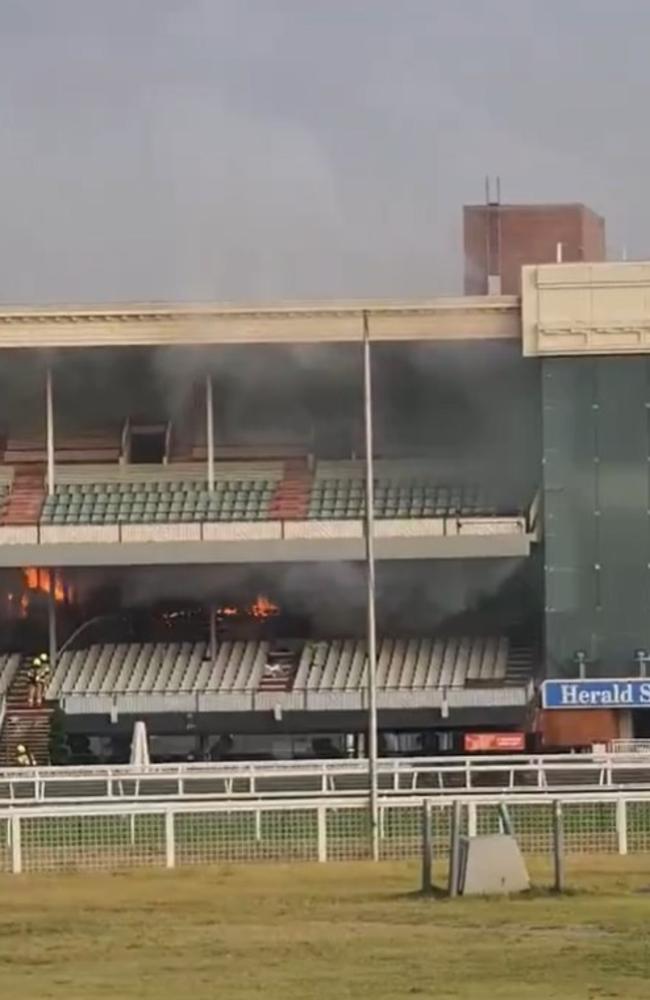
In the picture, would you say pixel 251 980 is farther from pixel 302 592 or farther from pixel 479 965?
pixel 302 592

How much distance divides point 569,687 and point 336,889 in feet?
77.4

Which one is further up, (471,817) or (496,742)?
(471,817)

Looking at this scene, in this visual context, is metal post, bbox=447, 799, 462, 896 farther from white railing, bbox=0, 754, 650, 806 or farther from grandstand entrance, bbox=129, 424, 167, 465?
grandstand entrance, bbox=129, 424, 167, 465

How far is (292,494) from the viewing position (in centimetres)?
5181

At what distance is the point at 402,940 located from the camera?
1817 centimetres

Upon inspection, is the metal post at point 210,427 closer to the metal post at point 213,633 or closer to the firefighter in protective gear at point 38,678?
the metal post at point 213,633

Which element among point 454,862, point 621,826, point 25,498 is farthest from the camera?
point 25,498

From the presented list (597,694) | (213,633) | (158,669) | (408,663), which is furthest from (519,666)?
(158,669)

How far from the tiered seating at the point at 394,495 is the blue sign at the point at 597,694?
448cm

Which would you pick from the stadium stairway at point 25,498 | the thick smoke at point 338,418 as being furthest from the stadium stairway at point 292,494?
the stadium stairway at point 25,498

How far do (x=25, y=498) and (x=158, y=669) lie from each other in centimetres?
464

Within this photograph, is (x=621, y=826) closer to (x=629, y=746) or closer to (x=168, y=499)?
(x=629, y=746)

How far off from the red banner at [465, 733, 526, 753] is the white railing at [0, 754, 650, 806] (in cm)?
918


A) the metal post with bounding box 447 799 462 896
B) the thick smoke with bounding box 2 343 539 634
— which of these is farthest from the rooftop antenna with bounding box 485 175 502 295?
the metal post with bounding box 447 799 462 896
